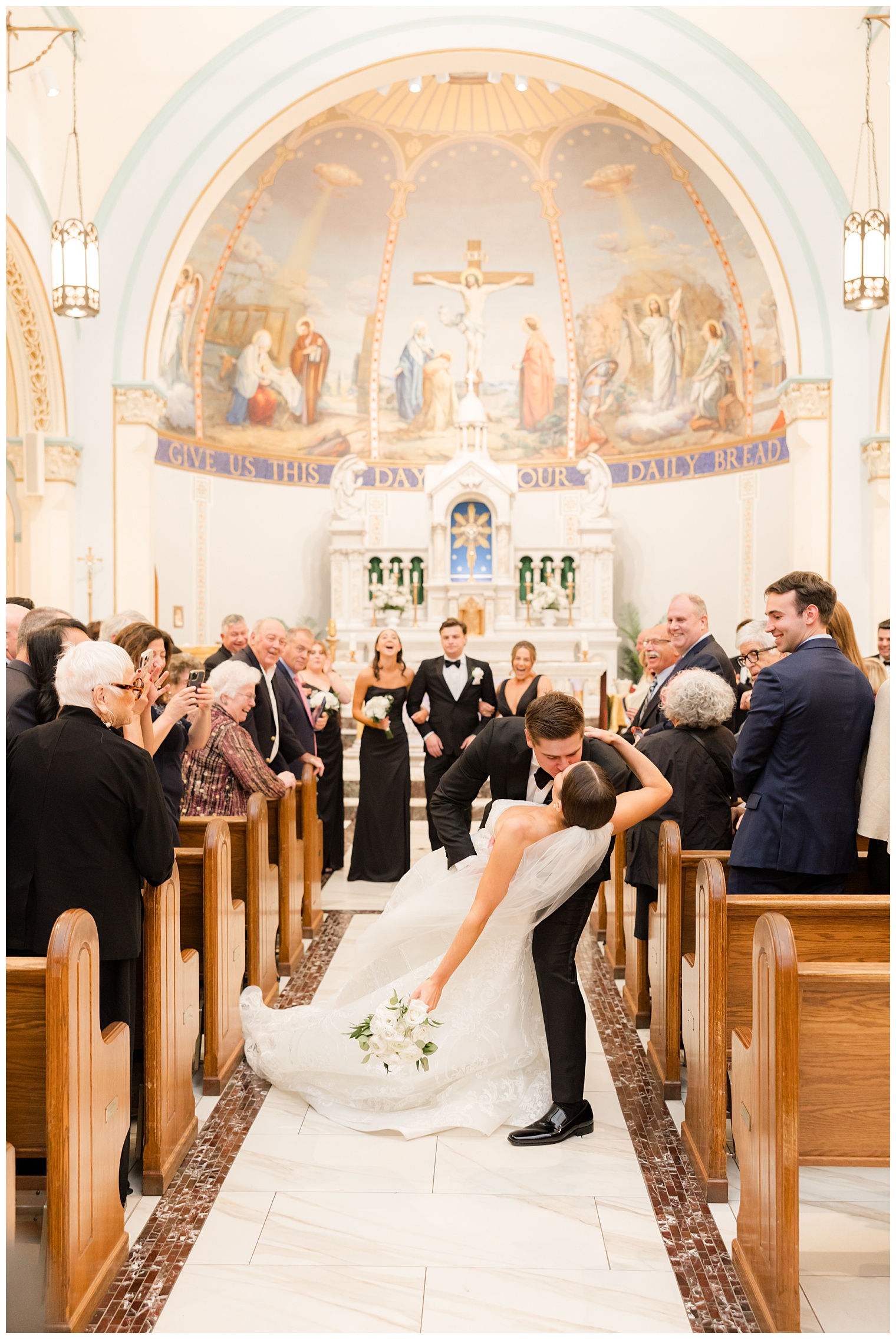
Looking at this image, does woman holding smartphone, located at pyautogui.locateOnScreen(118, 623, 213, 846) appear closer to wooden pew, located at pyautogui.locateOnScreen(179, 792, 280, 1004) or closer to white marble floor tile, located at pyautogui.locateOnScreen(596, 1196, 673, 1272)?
wooden pew, located at pyautogui.locateOnScreen(179, 792, 280, 1004)

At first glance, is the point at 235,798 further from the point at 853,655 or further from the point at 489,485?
the point at 489,485

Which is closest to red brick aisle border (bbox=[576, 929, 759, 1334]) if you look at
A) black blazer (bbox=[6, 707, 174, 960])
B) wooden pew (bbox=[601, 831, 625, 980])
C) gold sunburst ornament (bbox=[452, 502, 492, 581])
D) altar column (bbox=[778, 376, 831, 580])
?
wooden pew (bbox=[601, 831, 625, 980])

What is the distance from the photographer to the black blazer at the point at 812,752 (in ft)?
11.6

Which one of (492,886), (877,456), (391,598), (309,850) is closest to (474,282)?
(391,598)

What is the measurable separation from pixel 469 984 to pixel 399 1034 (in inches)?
27.1

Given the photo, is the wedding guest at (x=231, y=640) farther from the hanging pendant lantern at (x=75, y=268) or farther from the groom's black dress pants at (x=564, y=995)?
the hanging pendant lantern at (x=75, y=268)

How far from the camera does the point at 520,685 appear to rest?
6.96 meters

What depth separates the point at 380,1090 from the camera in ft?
12.1

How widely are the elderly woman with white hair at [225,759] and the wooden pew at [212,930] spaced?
843 mm

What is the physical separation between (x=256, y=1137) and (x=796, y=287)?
35.3ft

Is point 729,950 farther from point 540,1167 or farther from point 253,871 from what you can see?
point 253,871

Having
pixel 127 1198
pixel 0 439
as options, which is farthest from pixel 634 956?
pixel 0 439

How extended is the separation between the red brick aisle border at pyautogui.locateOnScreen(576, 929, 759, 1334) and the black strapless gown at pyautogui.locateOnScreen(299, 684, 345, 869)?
2902 millimetres

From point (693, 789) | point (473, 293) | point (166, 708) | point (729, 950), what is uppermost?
point (473, 293)
